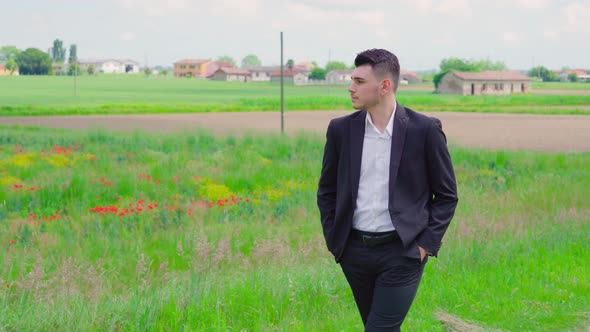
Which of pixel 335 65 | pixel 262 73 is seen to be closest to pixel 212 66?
pixel 262 73

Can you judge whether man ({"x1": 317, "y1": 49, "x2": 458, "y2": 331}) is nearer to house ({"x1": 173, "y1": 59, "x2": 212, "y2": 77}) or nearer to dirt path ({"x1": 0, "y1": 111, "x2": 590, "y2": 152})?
dirt path ({"x1": 0, "y1": 111, "x2": 590, "y2": 152})

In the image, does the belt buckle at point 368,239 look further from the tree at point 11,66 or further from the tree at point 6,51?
the tree at point 6,51

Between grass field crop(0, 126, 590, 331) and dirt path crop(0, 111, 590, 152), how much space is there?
12.0 metres

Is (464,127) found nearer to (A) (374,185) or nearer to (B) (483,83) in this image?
(A) (374,185)

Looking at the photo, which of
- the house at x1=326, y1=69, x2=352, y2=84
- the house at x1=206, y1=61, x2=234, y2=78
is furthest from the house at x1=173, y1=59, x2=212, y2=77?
the house at x1=326, y1=69, x2=352, y2=84

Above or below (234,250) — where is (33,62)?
above

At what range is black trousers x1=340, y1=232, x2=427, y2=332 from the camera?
3.97 meters

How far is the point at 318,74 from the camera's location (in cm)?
15200

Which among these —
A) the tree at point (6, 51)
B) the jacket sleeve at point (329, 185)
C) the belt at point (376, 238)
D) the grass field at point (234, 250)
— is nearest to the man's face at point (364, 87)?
the jacket sleeve at point (329, 185)

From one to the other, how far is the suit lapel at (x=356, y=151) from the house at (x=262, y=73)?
523 feet

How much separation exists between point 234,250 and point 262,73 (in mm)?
156190

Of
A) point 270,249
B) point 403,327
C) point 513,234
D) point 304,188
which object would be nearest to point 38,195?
point 304,188

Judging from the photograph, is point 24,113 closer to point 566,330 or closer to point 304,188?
point 304,188

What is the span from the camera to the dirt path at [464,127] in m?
31.1
